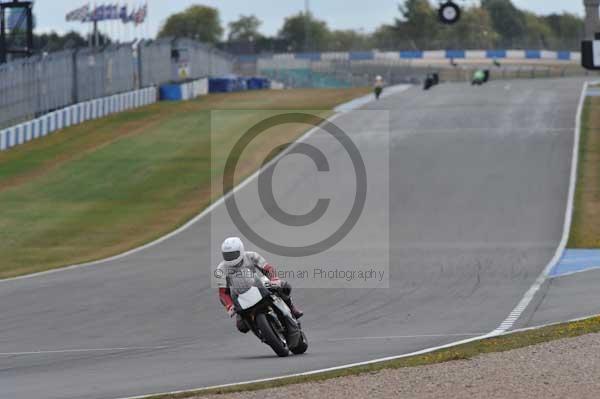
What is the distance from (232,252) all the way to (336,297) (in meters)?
5.58

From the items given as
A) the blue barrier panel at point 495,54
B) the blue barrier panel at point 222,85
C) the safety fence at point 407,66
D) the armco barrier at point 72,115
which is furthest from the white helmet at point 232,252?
the blue barrier panel at point 495,54

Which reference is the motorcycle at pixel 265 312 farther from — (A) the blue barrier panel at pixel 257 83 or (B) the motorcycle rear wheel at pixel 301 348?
(A) the blue barrier panel at pixel 257 83

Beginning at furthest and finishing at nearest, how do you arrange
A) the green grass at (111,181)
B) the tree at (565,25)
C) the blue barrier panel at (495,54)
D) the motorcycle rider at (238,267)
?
the tree at (565,25)
the blue barrier panel at (495,54)
the green grass at (111,181)
the motorcycle rider at (238,267)

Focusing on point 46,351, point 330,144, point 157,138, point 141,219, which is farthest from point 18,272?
A: point 157,138

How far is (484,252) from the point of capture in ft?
77.9

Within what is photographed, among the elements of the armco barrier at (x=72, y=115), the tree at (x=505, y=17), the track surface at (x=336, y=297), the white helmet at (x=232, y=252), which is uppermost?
the tree at (x=505, y=17)

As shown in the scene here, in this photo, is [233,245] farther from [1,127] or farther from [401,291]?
[1,127]

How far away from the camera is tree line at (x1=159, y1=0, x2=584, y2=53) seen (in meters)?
157

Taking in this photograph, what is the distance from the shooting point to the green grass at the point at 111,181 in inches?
1081

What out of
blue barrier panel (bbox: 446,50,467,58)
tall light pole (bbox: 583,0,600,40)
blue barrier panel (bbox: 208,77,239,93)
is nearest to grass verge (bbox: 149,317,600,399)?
tall light pole (bbox: 583,0,600,40)

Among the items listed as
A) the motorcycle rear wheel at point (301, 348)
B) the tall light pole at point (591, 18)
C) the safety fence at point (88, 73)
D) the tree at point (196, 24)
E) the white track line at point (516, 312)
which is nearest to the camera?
the white track line at point (516, 312)

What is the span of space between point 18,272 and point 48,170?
15760mm

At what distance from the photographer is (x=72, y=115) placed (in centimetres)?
5019

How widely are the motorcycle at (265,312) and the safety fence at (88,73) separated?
3129 cm
